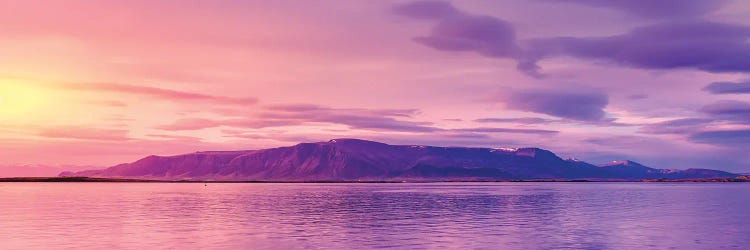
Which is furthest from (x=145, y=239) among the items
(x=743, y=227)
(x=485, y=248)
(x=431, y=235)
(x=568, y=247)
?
(x=743, y=227)

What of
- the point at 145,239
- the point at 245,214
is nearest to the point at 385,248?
the point at 145,239

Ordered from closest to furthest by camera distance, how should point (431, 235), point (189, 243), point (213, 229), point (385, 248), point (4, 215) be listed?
point (385, 248) → point (189, 243) → point (431, 235) → point (213, 229) → point (4, 215)

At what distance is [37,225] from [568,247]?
142 ft

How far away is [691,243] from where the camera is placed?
45.8m

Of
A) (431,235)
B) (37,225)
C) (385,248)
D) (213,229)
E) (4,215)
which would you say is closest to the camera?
(385,248)

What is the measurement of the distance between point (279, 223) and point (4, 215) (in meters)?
32.2

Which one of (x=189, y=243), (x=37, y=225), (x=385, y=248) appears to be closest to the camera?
(x=385, y=248)

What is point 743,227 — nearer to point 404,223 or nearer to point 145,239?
point 404,223

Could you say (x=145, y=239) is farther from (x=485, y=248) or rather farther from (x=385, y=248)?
(x=485, y=248)

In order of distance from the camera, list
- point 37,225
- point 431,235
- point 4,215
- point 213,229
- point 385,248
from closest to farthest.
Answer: point 385,248 → point 431,235 → point 213,229 → point 37,225 → point 4,215

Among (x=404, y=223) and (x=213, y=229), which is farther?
(x=404, y=223)

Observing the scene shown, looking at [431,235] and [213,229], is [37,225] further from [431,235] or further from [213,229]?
[431,235]

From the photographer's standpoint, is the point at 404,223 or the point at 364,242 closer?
the point at 364,242

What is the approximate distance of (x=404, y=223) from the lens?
59.6m
